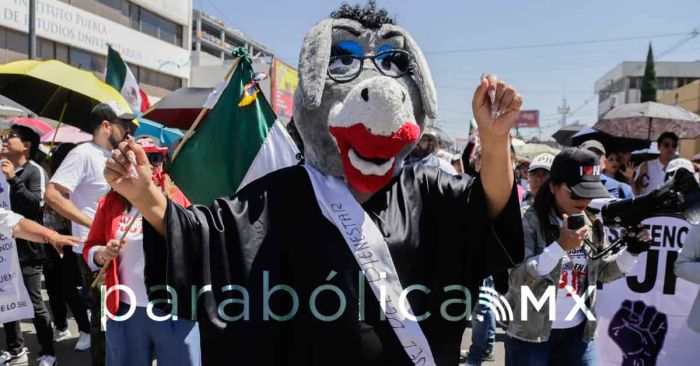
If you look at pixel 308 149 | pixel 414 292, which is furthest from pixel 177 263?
pixel 414 292

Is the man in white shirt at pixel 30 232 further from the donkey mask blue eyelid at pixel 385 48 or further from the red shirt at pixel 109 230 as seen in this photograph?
the donkey mask blue eyelid at pixel 385 48

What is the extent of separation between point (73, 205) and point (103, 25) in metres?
23.1

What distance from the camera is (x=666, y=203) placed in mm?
2676

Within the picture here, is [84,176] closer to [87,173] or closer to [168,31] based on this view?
[87,173]

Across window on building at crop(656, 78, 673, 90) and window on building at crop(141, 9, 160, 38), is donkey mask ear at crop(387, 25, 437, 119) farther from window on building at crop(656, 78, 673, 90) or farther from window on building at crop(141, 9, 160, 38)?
window on building at crop(656, 78, 673, 90)

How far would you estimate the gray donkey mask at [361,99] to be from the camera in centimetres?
176

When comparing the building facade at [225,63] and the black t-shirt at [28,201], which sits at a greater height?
the building facade at [225,63]

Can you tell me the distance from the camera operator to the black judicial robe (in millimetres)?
1083

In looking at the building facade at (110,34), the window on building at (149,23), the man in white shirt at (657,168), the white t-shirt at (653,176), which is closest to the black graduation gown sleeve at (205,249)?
the man in white shirt at (657,168)

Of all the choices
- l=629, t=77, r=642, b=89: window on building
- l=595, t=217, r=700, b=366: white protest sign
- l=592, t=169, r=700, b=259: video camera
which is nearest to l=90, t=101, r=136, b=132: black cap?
l=592, t=169, r=700, b=259: video camera

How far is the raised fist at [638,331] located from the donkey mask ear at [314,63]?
2.76 m

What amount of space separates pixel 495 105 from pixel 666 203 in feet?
5.14

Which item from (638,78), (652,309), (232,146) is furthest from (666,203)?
(638,78)

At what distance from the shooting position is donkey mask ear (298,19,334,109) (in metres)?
1.90
